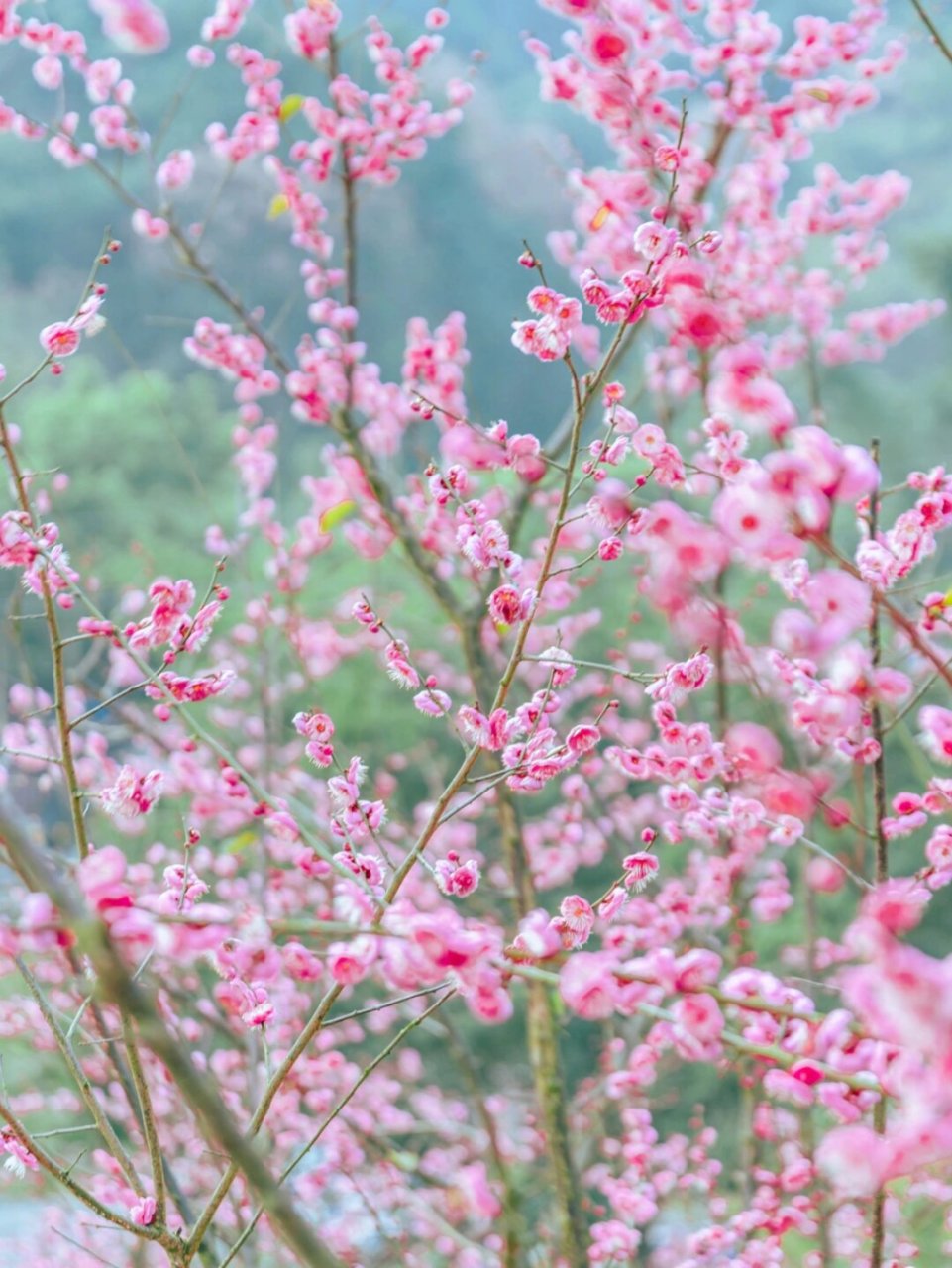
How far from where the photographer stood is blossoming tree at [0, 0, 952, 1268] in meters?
0.86

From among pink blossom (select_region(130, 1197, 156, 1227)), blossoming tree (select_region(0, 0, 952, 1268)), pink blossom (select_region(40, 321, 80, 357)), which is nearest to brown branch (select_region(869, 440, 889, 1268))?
blossoming tree (select_region(0, 0, 952, 1268))

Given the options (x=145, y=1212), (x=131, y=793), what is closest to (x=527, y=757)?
(x=131, y=793)

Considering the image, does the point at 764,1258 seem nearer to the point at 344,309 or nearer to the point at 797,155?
the point at 344,309

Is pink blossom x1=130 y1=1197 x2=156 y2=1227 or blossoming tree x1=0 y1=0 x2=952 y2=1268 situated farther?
pink blossom x1=130 y1=1197 x2=156 y2=1227

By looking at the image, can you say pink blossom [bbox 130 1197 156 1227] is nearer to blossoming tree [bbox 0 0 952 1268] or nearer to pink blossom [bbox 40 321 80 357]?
blossoming tree [bbox 0 0 952 1268]

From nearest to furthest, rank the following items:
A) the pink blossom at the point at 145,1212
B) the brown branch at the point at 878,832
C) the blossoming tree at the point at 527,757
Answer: the blossoming tree at the point at 527,757, the pink blossom at the point at 145,1212, the brown branch at the point at 878,832

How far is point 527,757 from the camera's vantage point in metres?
1.27

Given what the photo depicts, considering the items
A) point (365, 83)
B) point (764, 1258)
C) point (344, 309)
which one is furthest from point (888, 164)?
point (764, 1258)

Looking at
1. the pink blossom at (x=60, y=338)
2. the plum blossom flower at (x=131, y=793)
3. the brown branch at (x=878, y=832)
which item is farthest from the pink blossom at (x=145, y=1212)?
the pink blossom at (x=60, y=338)

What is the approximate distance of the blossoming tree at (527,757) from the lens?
0.86 metres

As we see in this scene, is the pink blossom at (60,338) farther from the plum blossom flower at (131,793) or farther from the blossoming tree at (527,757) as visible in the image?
the plum blossom flower at (131,793)

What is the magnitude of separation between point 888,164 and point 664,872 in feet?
27.0

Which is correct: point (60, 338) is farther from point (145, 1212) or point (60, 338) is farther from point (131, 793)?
point (145, 1212)

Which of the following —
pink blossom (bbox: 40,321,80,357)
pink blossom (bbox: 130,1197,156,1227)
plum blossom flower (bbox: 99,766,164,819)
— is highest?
pink blossom (bbox: 40,321,80,357)
